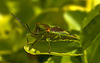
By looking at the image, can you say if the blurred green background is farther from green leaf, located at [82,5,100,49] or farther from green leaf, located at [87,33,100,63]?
green leaf, located at [82,5,100,49]

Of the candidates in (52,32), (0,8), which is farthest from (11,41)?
(52,32)

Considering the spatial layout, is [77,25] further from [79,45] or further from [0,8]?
[0,8]

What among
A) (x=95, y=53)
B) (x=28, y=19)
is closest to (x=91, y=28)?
(x=95, y=53)

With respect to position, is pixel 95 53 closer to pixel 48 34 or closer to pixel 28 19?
pixel 48 34

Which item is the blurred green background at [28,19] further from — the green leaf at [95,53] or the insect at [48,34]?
the insect at [48,34]

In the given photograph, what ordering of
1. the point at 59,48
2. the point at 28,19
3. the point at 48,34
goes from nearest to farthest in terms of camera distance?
the point at 59,48
the point at 48,34
the point at 28,19

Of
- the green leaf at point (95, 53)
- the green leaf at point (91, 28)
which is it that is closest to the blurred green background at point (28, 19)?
the green leaf at point (95, 53)

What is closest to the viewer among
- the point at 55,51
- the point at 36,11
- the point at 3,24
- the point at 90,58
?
the point at 55,51

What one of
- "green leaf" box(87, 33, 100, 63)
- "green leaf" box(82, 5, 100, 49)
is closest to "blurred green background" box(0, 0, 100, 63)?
"green leaf" box(87, 33, 100, 63)
